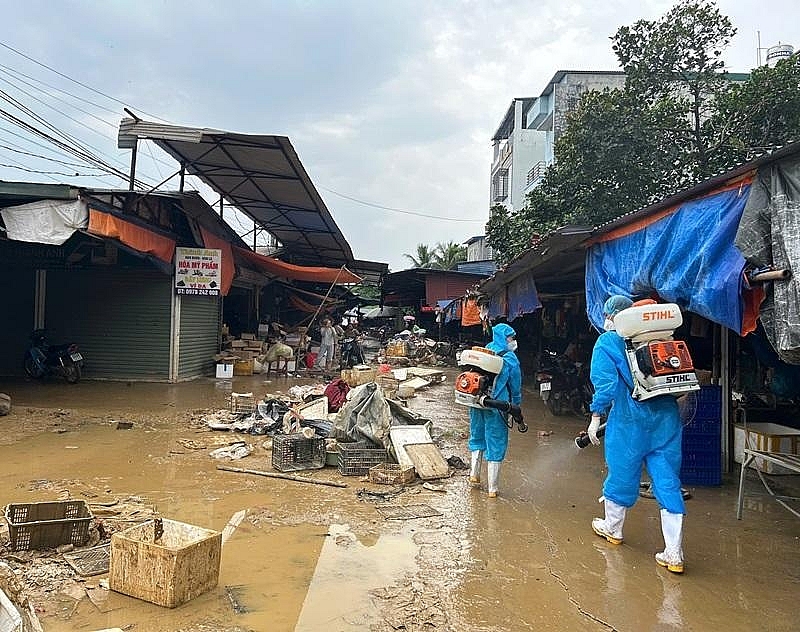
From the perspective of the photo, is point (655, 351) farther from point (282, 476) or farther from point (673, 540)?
point (282, 476)

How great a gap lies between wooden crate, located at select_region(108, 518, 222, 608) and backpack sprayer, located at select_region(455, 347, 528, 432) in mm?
2865

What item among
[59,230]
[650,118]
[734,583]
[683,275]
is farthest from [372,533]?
[650,118]

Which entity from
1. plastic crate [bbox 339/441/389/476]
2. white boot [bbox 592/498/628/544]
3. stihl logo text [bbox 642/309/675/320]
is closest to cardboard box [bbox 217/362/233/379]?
plastic crate [bbox 339/441/389/476]

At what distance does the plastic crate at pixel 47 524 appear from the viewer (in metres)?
4.03

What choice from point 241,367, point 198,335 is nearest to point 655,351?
point 198,335

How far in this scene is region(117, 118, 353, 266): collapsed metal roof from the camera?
10539 mm

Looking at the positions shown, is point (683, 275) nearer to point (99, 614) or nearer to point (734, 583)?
point (734, 583)

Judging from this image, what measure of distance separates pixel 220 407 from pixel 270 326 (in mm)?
10425

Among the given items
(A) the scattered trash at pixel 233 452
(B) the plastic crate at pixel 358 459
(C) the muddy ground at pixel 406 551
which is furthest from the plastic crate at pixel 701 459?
(A) the scattered trash at pixel 233 452

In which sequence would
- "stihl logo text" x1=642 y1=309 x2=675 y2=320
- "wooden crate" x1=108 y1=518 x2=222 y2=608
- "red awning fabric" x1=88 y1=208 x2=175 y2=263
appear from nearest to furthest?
"wooden crate" x1=108 y1=518 x2=222 y2=608
"stihl logo text" x1=642 y1=309 x2=675 y2=320
"red awning fabric" x1=88 y1=208 x2=175 y2=263

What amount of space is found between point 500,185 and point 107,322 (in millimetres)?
34048

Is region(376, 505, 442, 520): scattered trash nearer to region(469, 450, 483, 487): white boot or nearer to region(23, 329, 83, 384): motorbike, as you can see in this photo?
region(469, 450, 483, 487): white boot

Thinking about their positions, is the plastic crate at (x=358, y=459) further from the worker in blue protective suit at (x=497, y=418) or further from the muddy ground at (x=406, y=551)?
the worker in blue protective suit at (x=497, y=418)

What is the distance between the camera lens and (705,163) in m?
17.7
